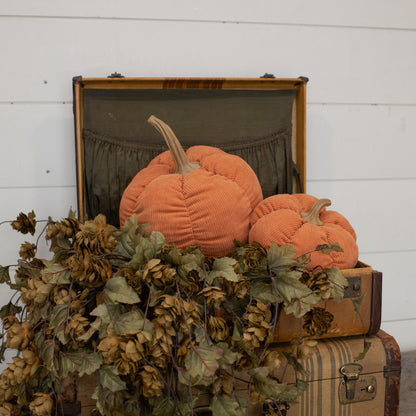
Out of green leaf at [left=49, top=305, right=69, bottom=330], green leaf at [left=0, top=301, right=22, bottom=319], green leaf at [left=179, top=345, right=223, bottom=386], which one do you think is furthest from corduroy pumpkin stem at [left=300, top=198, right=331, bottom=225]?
green leaf at [left=0, top=301, right=22, bottom=319]

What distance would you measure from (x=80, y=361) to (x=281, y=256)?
31cm

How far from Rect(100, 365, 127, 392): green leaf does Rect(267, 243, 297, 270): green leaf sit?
257 mm

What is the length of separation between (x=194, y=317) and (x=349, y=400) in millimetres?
370

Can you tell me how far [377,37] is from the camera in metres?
1.08

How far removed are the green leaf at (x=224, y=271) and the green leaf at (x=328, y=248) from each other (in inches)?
5.9

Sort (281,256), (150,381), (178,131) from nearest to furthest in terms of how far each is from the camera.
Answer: (150,381)
(281,256)
(178,131)

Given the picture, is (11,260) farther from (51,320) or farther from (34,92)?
(51,320)

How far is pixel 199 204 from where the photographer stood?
67 centimetres

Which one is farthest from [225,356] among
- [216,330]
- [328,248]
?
[328,248]

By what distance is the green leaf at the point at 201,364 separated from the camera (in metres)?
0.48

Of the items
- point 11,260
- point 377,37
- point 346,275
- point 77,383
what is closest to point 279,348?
point 346,275

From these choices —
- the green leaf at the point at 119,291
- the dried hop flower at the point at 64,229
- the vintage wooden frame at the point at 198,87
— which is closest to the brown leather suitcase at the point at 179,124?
the vintage wooden frame at the point at 198,87

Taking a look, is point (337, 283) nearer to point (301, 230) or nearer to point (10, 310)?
point (301, 230)

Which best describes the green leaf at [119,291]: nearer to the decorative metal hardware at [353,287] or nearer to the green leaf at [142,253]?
the green leaf at [142,253]
